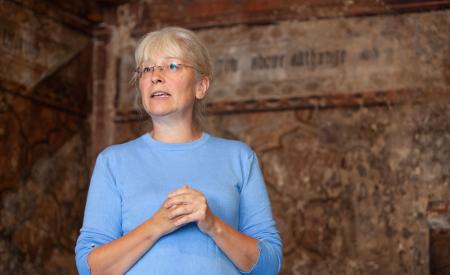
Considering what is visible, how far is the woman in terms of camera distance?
204 centimetres

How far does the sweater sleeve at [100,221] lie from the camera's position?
2.12m

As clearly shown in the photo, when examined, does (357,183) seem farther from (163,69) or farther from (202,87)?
(163,69)

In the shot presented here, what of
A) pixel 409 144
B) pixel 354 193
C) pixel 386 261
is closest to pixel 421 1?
pixel 409 144

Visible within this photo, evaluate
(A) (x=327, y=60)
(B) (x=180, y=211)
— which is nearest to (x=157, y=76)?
(B) (x=180, y=211)

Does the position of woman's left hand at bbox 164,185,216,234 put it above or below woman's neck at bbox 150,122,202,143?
below

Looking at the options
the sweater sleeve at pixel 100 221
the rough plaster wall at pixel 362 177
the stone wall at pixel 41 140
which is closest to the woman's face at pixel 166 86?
the sweater sleeve at pixel 100 221

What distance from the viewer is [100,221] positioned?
213 centimetres

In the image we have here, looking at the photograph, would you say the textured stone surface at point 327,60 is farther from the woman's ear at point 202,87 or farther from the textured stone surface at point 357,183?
the woman's ear at point 202,87

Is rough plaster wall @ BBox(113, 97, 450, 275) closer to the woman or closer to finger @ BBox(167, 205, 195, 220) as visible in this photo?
the woman

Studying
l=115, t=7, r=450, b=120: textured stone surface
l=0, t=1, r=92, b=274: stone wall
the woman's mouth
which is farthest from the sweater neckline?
l=115, t=7, r=450, b=120: textured stone surface

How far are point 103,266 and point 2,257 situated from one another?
99.0 inches

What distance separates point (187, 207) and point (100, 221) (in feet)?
0.90

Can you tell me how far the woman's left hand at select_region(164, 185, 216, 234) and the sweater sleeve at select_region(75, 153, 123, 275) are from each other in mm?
213

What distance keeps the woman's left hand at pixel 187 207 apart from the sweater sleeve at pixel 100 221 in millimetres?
213
